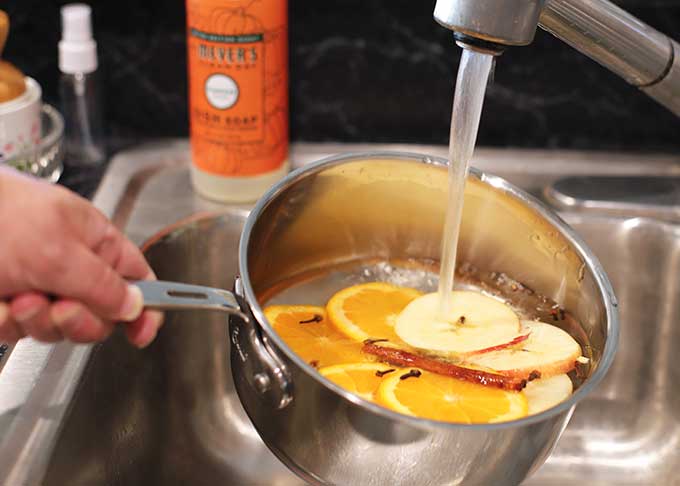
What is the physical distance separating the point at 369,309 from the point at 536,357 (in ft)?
0.46

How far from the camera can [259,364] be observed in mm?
518

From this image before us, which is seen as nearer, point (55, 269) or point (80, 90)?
point (55, 269)

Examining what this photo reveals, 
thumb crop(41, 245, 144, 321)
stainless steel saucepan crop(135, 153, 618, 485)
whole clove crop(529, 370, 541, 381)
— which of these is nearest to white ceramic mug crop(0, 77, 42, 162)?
stainless steel saucepan crop(135, 153, 618, 485)

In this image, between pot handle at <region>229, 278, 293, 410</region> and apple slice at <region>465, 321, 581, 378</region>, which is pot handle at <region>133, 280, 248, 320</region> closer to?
pot handle at <region>229, 278, 293, 410</region>

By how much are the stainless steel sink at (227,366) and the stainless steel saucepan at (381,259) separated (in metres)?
0.13

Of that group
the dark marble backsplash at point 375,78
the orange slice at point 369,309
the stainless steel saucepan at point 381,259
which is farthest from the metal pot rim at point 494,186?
the dark marble backsplash at point 375,78

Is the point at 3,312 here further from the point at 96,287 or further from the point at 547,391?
the point at 547,391

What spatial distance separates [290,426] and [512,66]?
512 millimetres

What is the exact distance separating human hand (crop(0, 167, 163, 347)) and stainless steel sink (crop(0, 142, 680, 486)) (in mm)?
238

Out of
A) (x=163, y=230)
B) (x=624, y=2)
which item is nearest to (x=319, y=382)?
(x=163, y=230)

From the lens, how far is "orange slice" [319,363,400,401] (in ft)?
1.90

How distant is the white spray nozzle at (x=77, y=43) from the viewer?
784mm

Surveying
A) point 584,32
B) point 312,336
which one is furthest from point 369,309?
point 584,32

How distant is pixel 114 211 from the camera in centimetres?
80
